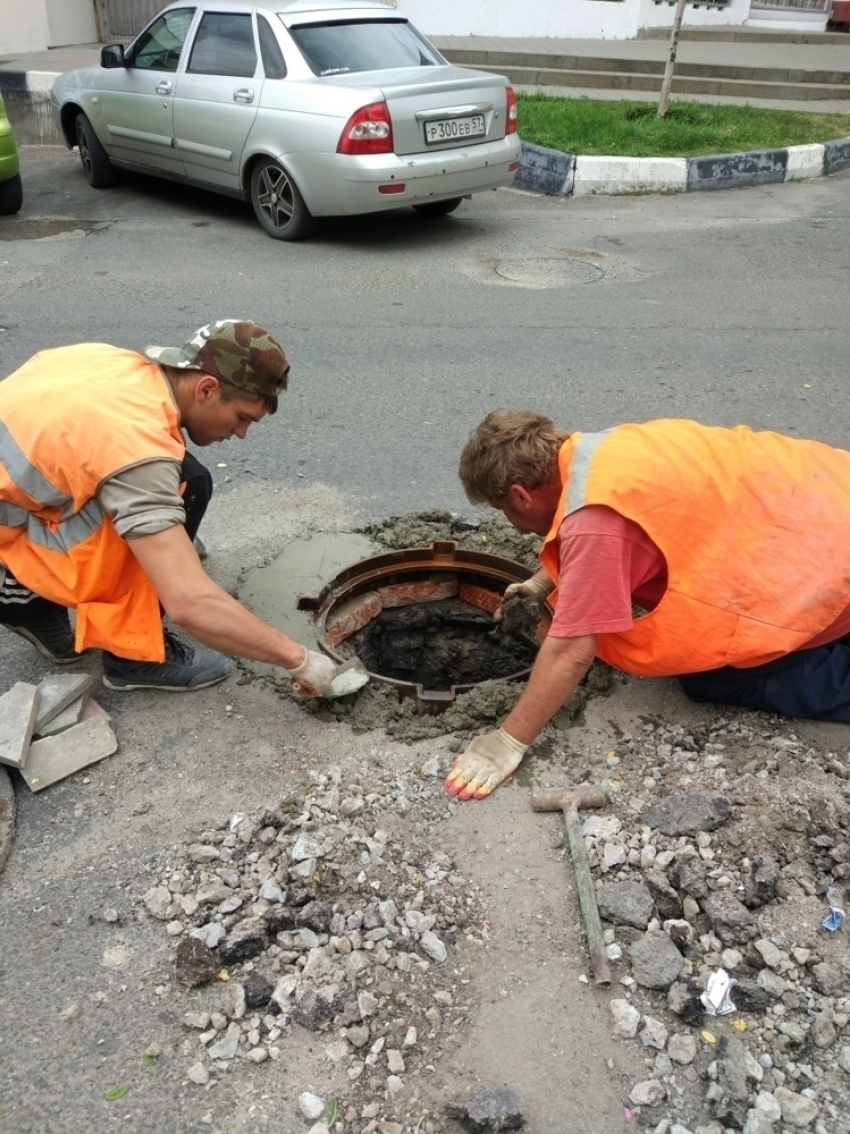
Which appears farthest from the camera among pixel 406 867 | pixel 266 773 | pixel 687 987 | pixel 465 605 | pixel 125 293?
pixel 125 293

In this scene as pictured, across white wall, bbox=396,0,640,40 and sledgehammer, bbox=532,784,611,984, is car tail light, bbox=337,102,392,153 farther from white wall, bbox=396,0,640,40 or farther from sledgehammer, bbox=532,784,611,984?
white wall, bbox=396,0,640,40

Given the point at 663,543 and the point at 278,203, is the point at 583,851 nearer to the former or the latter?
the point at 663,543

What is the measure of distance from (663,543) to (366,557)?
1459 millimetres

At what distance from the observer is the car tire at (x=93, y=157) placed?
875 cm

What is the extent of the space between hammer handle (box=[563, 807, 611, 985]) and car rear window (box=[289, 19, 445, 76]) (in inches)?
248

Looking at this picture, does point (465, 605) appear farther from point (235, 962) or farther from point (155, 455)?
point (235, 962)

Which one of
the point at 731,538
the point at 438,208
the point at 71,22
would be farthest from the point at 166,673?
the point at 71,22

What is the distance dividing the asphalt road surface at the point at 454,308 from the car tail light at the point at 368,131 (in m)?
0.74

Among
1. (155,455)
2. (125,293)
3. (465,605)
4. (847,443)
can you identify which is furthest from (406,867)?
(125,293)

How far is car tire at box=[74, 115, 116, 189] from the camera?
8.75m

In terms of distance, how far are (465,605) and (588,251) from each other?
14.3 feet

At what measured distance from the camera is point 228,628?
2.46 meters

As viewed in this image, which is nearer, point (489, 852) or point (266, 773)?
point (489, 852)

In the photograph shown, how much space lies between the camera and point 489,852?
95.3 inches
